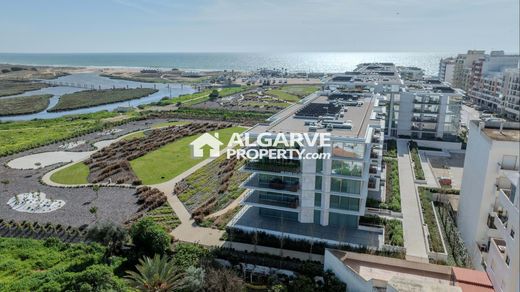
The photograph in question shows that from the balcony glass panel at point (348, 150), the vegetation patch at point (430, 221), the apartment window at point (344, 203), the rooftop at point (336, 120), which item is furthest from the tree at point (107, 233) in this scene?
the vegetation patch at point (430, 221)

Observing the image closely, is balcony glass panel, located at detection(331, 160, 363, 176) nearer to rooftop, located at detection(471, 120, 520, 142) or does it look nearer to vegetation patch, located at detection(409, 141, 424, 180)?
rooftop, located at detection(471, 120, 520, 142)

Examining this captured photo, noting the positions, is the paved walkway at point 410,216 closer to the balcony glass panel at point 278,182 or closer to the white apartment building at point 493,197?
the white apartment building at point 493,197

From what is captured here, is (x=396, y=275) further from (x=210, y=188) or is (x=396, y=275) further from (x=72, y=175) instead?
(x=72, y=175)

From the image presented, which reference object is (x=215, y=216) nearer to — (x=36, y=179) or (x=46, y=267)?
(x=46, y=267)

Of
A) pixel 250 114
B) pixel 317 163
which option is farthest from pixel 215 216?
pixel 250 114

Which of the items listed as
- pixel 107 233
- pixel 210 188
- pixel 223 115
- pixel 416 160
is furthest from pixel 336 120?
pixel 223 115

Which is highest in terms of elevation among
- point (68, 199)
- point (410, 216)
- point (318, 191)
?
point (318, 191)
